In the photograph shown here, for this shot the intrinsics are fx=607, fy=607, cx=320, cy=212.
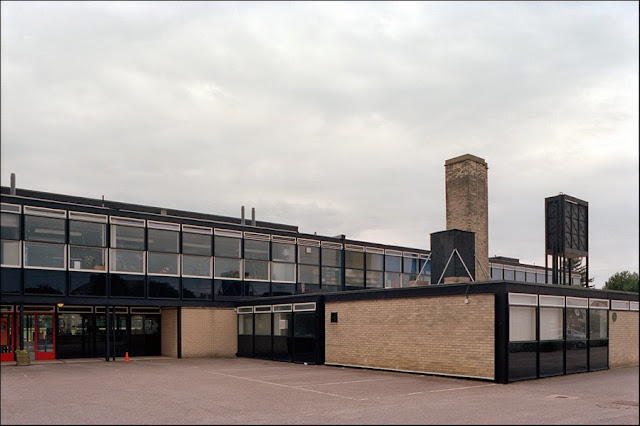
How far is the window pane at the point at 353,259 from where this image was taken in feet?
116

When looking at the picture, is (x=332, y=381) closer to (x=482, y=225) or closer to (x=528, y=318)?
(x=528, y=318)

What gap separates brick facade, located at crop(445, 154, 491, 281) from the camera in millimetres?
25891

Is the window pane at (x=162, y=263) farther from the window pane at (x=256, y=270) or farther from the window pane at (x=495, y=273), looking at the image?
the window pane at (x=495, y=273)

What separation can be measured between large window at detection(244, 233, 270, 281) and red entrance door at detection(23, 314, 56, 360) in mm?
9322

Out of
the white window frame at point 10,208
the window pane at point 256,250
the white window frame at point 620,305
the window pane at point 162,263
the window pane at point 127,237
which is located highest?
the white window frame at point 10,208

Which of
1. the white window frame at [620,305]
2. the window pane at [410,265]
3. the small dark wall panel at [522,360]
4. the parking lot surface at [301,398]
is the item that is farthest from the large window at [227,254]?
the white window frame at [620,305]

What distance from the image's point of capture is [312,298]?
1013 inches

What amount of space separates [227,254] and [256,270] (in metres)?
1.95

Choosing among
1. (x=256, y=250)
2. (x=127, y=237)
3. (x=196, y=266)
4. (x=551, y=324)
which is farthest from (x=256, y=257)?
(x=551, y=324)

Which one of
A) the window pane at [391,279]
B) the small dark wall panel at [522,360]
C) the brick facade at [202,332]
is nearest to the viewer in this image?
the small dark wall panel at [522,360]

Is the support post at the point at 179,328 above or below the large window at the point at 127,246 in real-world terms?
below

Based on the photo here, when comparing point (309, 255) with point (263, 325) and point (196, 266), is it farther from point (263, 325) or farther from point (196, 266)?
point (196, 266)

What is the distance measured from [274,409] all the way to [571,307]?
42.4ft

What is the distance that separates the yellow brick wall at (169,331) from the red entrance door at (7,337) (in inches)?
263
